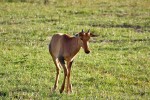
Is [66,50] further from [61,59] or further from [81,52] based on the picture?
[81,52]

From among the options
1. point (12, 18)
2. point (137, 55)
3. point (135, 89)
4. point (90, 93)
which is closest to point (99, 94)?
point (90, 93)

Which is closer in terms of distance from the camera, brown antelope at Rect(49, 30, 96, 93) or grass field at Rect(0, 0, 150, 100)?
brown antelope at Rect(49, 30, 96, 93)

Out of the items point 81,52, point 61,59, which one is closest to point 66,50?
point 61,59

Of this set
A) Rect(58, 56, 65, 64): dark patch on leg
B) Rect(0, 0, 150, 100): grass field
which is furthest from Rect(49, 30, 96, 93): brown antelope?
Rect(0, 0, 150, 100): grass field

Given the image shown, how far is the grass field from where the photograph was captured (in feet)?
32.7

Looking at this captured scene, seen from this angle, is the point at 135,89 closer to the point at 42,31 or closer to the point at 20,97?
the point at 20,97

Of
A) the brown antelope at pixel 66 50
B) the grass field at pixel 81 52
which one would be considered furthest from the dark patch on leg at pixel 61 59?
the grass field at pixel 81 52

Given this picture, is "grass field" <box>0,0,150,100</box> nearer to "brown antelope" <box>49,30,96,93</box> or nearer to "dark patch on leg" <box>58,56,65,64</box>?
"brown antelope" <box>49,30,96,93</box>

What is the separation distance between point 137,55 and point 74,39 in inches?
200

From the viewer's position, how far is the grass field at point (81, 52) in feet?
32.7

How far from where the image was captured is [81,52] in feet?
48.5

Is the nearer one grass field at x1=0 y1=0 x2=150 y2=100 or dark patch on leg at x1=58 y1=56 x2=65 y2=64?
dark patch on leg at x1=58 y1=56 x2=65 y2=64

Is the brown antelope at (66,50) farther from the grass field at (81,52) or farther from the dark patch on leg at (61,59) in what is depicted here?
the grass field at (81,52)

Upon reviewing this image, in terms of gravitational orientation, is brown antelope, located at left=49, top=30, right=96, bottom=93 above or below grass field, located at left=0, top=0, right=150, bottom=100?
above
